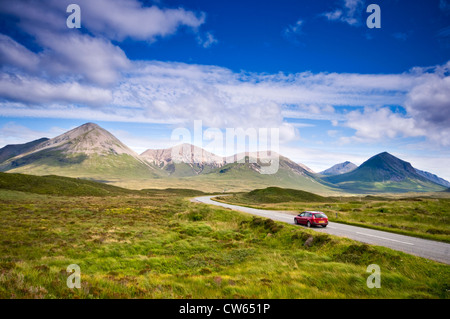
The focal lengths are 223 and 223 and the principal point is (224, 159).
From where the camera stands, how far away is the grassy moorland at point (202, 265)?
30.4 feet

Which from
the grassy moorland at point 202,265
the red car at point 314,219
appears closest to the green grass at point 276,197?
the red car at point 314,219

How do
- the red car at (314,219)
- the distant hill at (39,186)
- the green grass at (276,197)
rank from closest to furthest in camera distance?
the red car at (314,219) < the distant hill at (39,186) < the green grass at (276,197)

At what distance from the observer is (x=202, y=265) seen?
14.7m

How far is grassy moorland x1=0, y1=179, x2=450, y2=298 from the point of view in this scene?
927 cm

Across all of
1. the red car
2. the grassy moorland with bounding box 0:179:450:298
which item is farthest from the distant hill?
Answer: the red car

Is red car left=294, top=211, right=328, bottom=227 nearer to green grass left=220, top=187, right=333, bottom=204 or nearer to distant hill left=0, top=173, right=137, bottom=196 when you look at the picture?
green grass left=220, top=187, right=333, bottom=204

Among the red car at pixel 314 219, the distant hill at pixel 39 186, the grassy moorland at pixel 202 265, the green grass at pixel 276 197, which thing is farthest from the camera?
the green grass at pixel 276 197

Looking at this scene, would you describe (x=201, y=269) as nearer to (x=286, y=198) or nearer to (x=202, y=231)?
(x=202, y=231)

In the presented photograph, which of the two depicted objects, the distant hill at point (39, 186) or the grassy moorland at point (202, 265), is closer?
the grassy moorland at point (202, 265)

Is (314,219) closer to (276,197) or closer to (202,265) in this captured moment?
(202,265)

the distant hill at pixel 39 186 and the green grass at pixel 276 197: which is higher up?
the distant hill at pixel 39 186

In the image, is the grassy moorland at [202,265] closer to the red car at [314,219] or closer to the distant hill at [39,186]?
the red car at [314,219]
